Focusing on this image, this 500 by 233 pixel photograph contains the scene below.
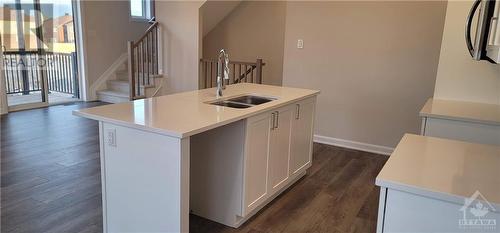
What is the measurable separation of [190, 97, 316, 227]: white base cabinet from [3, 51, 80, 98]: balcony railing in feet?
15.8

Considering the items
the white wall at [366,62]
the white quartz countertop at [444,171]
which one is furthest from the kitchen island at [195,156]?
the white wall at [366,62]

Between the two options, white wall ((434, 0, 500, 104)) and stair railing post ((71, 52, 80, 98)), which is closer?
white wall ((434, 0, 500, 104))

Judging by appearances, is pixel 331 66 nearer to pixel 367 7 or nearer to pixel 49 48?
pixel 367 7

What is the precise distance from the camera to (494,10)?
4.07ft

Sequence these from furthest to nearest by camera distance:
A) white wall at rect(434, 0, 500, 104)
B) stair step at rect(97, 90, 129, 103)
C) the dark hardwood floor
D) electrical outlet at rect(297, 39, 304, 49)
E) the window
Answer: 1. the window
2. stair step at rect(97, 90, 129, 103)
3. electrical outlet at rect(297, 39, 304, 49)
4. white wall at rect(434, 0, 500, 104)
5. the dark hardwood floor

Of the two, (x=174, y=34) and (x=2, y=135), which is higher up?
(x=174, y=34)

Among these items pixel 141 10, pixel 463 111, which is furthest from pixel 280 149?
pixel 141 10

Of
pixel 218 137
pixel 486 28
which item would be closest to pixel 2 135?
pixel 218 137

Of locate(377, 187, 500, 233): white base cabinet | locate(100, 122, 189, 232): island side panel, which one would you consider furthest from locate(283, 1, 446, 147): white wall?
locate(377, 187, 500, 233): white base cabinet

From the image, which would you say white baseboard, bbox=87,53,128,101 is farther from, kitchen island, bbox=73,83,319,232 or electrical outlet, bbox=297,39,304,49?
kitchen island, bbox=73,83,319,232

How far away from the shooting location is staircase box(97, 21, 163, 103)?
6312 millimetres

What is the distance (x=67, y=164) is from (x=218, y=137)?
6.49 ft

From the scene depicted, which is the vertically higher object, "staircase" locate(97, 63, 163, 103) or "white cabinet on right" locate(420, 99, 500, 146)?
"white cabinet on right" locate(420, 99, 500, 146)

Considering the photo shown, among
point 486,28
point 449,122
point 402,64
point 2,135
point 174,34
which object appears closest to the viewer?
point 486,28
